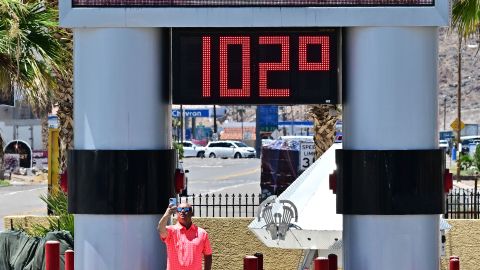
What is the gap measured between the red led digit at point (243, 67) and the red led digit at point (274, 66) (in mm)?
101

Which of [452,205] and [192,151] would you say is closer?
[452,205]

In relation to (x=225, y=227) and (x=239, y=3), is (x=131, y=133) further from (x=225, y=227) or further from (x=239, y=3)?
(x=225, y=227)

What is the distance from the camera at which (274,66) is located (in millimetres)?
9414

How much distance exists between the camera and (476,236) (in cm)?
1808

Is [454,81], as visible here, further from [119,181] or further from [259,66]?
[119,181]

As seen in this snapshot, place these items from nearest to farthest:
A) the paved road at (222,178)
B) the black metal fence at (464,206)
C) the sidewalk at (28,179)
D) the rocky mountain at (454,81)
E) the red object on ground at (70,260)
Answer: the red object on ground at (70,260)
the black metal fence at (464,206)
the paved road at (222,178)
the sidewalk at (28,179)
the rocky mountain at (454,81)

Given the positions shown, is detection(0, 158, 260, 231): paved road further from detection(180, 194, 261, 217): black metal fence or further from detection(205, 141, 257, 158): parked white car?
detection(205, 141, 257, 158): parked white car

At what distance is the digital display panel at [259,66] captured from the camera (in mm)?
9406

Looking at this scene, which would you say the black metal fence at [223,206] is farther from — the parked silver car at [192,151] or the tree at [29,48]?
the parked silver car at [192,151]

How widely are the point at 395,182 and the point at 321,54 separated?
115 centimetres

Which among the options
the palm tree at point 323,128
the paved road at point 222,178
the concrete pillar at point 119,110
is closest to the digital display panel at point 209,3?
the concrete pillar at point 119,110

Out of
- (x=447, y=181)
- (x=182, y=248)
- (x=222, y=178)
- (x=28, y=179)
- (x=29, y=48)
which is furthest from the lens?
(x=28, y=179)

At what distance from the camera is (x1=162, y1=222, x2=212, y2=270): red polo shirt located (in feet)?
30.5

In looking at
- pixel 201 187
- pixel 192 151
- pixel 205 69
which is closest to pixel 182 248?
pixel 205 69
